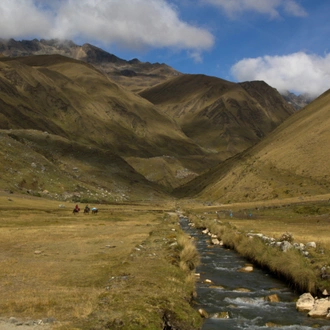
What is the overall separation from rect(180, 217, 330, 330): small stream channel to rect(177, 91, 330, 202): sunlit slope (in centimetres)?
8628

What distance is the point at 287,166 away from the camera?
422ft

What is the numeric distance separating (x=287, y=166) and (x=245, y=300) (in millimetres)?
111892

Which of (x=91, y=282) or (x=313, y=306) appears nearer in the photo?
(x=91, y=282)

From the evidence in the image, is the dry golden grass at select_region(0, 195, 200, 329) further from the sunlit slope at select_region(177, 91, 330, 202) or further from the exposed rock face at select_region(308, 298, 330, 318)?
the sunlit slope at select_region(177, 91, 330, 202)

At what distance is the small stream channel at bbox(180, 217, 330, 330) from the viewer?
1875 cm

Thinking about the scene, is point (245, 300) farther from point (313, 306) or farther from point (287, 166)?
point (287, 166)

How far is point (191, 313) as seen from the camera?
16422mm

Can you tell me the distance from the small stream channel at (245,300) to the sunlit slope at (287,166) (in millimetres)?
86276

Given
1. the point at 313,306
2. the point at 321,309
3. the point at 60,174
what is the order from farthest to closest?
1. the point at 60,174
2. the point at 313,306
3. the point at 321,309

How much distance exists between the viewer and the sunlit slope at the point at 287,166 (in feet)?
388

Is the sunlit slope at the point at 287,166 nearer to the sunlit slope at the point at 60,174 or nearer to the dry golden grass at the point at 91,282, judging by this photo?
the sunlit slope at the point at 60,174

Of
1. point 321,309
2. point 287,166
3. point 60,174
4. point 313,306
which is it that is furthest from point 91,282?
point 60,174

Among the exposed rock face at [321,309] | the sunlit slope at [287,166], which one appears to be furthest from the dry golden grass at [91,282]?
the sunlit slope at [287,166]

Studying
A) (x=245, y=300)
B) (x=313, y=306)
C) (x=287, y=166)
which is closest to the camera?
(x=313, y=306)
